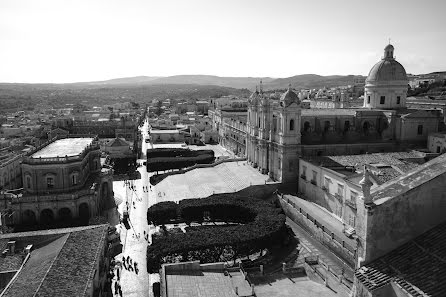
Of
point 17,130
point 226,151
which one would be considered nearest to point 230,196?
point 226,151

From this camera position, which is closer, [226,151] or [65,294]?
[65,294]

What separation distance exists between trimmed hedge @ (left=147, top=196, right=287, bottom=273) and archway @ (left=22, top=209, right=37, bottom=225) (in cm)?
1567

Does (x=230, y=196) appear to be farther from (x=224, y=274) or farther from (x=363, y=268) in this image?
(x=363, y=268)

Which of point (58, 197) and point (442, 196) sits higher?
point (442, 196)

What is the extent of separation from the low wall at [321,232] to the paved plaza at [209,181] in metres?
8.55

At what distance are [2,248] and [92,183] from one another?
59.2 ft

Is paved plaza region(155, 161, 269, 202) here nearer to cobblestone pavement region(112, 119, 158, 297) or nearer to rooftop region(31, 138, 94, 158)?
cobblestone pavement region(112, 119, 158, 297)

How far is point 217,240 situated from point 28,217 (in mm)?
22760

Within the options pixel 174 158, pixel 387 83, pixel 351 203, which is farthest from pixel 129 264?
pixel 387 83

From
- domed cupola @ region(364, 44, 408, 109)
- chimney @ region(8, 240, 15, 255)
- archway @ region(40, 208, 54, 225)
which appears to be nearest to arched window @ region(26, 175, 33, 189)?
archway @ region(40, 208, 54, 225)

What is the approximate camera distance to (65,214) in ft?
141

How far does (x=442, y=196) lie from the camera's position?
13.5 metres

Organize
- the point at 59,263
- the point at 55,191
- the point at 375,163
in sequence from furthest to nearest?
the point at 55,191, the point at 375,163, the point at 59,263

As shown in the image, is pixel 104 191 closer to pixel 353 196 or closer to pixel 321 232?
pixel 321 232
